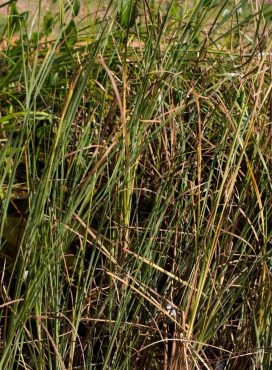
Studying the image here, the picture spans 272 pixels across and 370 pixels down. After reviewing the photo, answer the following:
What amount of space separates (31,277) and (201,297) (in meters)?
0.42

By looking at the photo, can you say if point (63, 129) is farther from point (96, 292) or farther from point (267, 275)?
point (267, 275)

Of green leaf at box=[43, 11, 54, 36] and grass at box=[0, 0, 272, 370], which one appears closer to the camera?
grass at box=[0, 0, 272, 370]

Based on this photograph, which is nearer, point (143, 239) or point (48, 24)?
point (143, 239)

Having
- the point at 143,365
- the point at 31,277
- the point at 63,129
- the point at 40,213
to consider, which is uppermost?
the point at 63,129

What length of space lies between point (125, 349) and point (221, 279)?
0.93 feet

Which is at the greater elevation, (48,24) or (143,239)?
(48,24)

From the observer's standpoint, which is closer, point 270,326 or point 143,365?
point 270,326

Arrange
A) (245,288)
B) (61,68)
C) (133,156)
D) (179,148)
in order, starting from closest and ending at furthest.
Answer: (133,156) < (245,288) < (179,148) < (61,68)

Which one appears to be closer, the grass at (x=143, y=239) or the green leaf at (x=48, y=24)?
the grass at (x=143, y=239)

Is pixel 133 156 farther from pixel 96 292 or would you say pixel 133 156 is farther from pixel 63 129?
pixel 96 292

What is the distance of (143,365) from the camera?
6.20 feet

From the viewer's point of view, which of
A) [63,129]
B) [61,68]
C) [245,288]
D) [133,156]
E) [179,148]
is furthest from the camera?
[61,68]

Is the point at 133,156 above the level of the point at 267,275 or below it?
above

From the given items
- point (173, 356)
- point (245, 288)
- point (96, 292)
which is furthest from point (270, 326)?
point (96, 292)
